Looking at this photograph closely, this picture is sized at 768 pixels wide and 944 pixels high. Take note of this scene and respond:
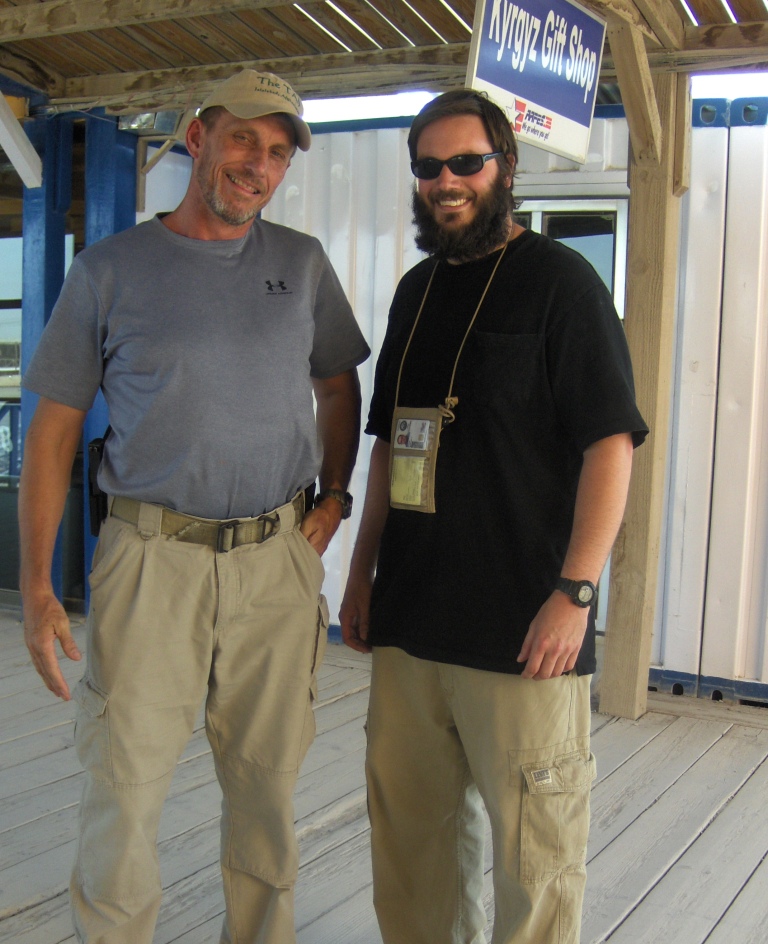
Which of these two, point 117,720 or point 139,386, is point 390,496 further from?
point 117,720

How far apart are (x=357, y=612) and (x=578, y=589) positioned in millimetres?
606

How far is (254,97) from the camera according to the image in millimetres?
2059

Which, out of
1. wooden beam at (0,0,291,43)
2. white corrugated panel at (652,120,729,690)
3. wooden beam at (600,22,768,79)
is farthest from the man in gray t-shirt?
white corrugated panel at (652,120,729,690)

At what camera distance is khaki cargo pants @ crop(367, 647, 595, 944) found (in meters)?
1.86

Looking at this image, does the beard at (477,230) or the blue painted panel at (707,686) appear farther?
the blue painted panel at (707,686)

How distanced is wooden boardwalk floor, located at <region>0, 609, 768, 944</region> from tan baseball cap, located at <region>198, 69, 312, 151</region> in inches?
78.8

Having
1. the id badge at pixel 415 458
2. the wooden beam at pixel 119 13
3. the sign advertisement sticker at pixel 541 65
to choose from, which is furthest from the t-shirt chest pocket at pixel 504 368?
the wooden beam at pixel 119 13

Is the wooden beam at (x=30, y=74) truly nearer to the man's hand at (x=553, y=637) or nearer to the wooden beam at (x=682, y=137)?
the wooden beam at (x=682, y=137)

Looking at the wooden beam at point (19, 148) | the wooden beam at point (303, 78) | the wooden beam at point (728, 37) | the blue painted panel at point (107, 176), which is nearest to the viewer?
the wooden beam at point (728, 37)

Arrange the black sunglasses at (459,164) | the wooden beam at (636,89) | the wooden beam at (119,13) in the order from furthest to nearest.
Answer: the wooden beam at (119,13) → the wooden beam at (636,89) → the black sunglasses at (459,164)

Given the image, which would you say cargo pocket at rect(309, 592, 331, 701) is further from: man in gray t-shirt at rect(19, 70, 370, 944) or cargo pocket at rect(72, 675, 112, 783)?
cargo pocket at rect(72, 675, 112, 783)

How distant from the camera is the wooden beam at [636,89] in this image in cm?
362

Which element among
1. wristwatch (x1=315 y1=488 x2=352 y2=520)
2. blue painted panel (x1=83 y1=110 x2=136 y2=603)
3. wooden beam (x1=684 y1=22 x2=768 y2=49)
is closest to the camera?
wristwatch (x1=315 y1=488 x2=352 y2=520)

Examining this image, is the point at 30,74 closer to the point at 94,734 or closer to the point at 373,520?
the point at 373,520
